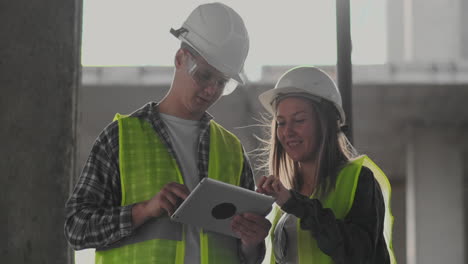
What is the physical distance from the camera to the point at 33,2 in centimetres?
443

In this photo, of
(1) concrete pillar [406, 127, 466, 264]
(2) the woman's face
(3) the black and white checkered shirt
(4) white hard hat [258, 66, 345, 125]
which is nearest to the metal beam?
(4) white hard hat [258, 66, 345, 125]

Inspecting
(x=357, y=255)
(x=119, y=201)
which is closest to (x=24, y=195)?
(x=119, y=201)

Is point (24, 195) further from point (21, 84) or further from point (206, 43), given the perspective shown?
point (206, 43)

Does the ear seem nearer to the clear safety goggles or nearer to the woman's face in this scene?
the clear safety goggles

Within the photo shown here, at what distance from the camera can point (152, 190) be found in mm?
3602

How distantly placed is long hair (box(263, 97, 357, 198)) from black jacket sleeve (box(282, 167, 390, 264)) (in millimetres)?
202

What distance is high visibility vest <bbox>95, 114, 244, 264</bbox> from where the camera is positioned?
3518mm

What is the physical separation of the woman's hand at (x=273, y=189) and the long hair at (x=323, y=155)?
45cm

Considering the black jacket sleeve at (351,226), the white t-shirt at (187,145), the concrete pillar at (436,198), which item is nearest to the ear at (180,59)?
the white t-shirt at (187,145)

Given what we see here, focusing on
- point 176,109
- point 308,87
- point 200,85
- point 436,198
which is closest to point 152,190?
point 176,109

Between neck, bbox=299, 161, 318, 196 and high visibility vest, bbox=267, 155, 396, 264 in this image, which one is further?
neck, bbox=299, 161, 318, 196

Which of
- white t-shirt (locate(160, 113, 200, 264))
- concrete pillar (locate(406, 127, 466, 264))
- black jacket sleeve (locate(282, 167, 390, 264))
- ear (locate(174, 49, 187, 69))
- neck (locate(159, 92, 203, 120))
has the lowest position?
concrete pillar (locate(406, 127, 466, 264))

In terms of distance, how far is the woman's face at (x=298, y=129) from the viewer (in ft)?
13.2

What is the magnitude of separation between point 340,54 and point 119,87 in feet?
41.8
